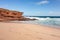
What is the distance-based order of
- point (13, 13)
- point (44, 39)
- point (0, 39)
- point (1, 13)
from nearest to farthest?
point (0, 39) < point (44, 39) < point (1, 13) < point (13, 13)

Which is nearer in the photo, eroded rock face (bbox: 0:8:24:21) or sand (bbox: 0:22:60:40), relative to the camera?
sand (bbox: 0:22:60:40)

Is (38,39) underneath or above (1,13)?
underneath

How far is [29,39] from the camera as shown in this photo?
210 inches

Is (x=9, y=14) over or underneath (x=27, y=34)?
over

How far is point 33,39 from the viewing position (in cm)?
535

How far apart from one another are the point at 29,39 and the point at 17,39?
61cm

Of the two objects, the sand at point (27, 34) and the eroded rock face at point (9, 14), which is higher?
the eroded rock face at point (9, 14)

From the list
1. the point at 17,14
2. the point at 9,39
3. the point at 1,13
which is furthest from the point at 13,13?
the point at 9,39

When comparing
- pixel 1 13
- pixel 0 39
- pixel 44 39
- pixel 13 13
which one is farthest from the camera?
→ pixel 13 13

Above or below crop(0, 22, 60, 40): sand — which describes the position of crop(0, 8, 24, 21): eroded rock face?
above

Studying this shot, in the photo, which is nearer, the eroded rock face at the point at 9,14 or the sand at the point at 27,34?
the sand at the point at 27,34

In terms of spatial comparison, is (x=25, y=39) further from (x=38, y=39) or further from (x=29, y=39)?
(x=38, y=39)

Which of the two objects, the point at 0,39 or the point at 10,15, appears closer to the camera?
the point at 0,39

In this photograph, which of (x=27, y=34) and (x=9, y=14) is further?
(x=9, y=14)
